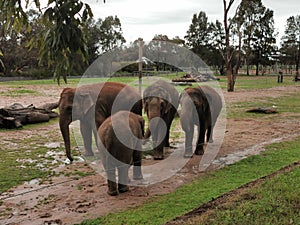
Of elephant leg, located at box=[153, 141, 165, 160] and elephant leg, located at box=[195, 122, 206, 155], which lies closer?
elephant leg, located at box=[153, 141, 165, 160]

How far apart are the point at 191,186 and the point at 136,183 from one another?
2.80ft

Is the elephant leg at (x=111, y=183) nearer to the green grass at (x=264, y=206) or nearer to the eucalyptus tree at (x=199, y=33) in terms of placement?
the green grass at (x=264, y=206)

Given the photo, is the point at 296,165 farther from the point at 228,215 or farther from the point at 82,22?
the point at 82,22

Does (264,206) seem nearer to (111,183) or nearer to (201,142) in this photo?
(111,183)

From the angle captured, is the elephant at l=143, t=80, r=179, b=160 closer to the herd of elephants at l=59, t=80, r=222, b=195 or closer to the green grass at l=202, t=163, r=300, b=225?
the herd of elephants at l=59, t=80, r=222, b=195

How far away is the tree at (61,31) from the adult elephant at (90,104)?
10.5 feet

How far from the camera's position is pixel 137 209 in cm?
478

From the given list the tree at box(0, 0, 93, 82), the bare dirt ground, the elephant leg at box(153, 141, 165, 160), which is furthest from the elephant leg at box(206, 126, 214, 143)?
the tree at box(0, 0, 93, 82)

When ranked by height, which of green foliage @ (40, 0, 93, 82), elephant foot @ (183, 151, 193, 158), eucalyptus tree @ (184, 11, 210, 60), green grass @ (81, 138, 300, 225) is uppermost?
eucalyptus tree @ (184, 11, 210, 60)

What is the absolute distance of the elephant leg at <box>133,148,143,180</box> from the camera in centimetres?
592

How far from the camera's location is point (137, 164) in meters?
5.98

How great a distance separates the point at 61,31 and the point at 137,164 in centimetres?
306

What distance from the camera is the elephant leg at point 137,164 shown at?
5.92 meters

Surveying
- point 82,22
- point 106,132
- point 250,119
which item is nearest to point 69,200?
point 106,132
